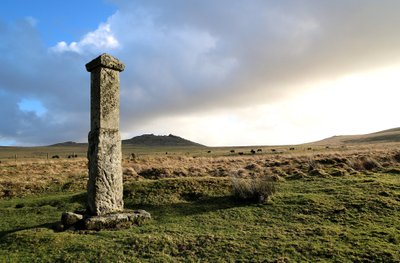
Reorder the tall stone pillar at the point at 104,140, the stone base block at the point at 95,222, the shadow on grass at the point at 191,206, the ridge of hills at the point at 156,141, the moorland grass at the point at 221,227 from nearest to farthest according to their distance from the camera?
the moorland grass at the point at 221,227 → the stone base block at the point at 95,222 → the tall stone pillar at the point at 104,140 → the shadow on grass at the point at 191,206 → the ridge of hills at the point at 156,141

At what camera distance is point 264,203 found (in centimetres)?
1446

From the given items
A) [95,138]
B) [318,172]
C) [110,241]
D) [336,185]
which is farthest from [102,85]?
[318,172]

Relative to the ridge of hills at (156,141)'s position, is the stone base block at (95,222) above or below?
below

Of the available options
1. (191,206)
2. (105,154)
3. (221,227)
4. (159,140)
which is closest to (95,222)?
(105,154)

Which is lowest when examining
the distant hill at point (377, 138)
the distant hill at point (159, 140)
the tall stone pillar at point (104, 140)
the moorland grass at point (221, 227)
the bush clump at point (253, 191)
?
Answer: the moorland grass at point (221, 227)

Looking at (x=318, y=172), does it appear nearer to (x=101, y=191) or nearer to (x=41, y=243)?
(x=101, y=191)

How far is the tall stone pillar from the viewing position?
40.1ft

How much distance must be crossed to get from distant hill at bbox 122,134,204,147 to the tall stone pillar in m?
155

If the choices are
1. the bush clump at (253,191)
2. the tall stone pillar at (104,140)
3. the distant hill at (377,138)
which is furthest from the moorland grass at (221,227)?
the distant hill at (377,138)

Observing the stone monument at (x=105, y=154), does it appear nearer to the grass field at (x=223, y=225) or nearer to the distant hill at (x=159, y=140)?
the grass field at (x=223, y=225)

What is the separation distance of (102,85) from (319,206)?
9.12m

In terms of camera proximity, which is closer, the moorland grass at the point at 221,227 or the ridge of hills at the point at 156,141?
the moorland grass at the point at 221,227

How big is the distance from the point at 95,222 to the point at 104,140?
2740 mm

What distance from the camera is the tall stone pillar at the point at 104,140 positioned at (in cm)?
1223
